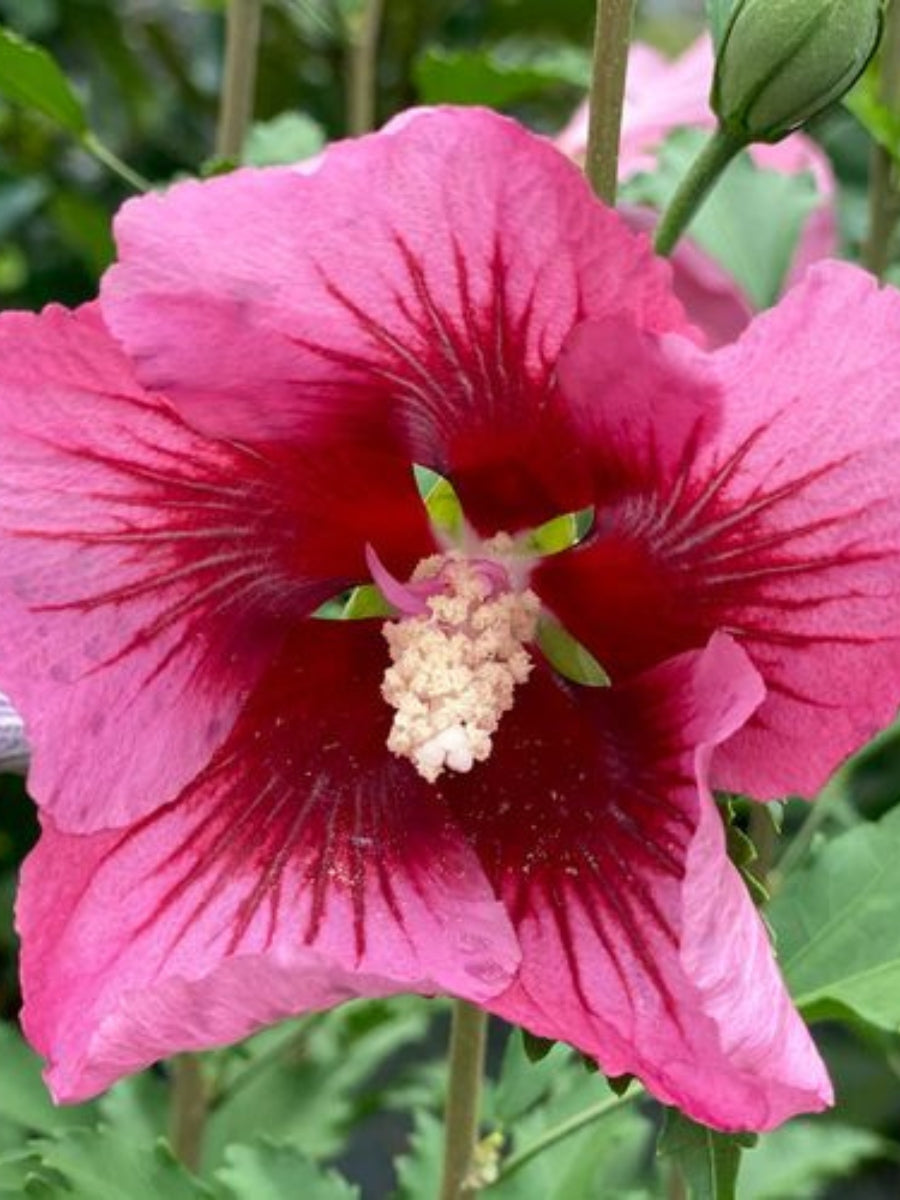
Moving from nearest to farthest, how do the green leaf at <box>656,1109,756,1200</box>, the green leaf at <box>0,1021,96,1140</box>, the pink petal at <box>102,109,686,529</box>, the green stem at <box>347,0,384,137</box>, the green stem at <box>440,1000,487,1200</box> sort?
1. the pink petal at <box>102,109,686,529</box>
2. the green leaf at <box>656,1109,756,1200</box>
3. the green stem at <box>440,1000,487,1200</box>
4. the green leaf at <box>0,1021,96,1140</box>
5. the green stem at <box>347,0,384,137</box>

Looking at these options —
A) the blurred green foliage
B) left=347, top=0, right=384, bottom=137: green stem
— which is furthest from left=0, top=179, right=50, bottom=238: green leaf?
left=347, top=0, right=384, bottom=137: green stem

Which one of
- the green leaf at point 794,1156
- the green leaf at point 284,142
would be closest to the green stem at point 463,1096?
the green leaf at point 794,1156

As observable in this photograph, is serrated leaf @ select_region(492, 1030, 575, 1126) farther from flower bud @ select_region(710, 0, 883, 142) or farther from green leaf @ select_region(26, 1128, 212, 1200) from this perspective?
flower bud @ select_region(710, 0, 883, 142)

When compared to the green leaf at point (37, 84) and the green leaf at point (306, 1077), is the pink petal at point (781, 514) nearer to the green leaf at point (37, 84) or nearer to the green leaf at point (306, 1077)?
the green leaf at point (37, 84)

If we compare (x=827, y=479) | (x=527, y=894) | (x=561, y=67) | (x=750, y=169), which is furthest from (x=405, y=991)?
(x=561, y=67)

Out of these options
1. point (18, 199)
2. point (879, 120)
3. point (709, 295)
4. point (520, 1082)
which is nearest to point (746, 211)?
point (709, 295)

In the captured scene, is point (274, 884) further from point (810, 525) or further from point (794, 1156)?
point (794, 1156)

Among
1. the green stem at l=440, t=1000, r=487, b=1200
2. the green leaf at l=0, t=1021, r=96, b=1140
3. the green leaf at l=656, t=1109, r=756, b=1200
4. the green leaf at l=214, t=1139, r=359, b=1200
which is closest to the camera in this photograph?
the green leaf at l=656, t=1109, r=756, b=1200
